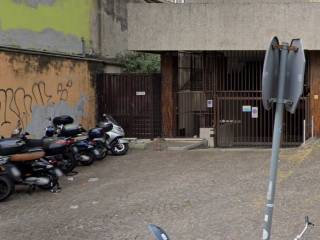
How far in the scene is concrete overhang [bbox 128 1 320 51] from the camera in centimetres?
1761

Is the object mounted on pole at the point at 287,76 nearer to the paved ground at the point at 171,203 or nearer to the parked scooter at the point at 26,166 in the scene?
the paved ground at the point at 171,203

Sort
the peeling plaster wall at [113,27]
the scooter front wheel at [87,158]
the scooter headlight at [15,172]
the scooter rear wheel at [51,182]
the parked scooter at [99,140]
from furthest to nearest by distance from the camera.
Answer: the peeling plaster wall at [113,27] → the parked scooter at [99,140] → the scooter front wheel at [87,158] → the scooter rear wheel at [51,182] → the scooter headlight at [15,172]

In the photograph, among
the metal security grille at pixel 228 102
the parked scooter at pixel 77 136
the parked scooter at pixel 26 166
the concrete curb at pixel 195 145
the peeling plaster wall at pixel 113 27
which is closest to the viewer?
the parked scooter at pixel 26 166

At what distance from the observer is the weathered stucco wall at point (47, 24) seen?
14.7 metres

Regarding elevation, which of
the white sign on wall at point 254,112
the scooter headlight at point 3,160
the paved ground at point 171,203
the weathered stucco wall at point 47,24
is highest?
the weathered stucco wall at point 47,24

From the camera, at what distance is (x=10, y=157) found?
1048 cm

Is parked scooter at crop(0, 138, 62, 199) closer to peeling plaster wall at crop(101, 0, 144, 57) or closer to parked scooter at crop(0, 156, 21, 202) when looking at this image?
parked scooter at crop(0, 156, 21, 202)

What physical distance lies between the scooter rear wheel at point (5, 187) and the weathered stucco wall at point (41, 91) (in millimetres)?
4248

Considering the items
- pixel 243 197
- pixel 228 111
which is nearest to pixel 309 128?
pixel 228 111

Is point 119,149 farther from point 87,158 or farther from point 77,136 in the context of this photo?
point 77,136

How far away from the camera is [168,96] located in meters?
19.4

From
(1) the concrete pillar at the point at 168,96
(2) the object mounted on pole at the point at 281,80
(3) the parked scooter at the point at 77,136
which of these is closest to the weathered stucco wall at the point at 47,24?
(3) the parked scooter at the point at 77,136

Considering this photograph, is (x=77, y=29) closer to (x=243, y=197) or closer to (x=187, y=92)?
(x=187, y=92)

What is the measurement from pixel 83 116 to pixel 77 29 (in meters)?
2.75
